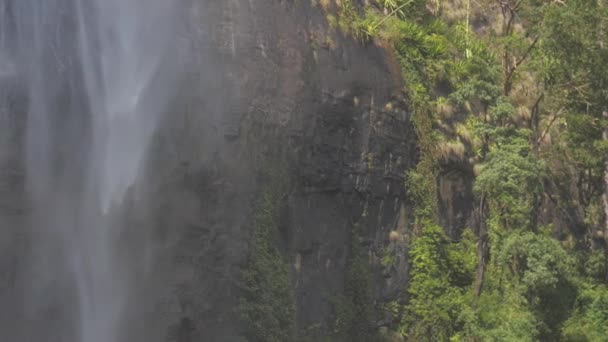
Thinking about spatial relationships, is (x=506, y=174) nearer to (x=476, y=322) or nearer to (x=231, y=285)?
(x=476, y=322)

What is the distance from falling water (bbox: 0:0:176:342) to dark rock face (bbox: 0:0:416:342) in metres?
0.43

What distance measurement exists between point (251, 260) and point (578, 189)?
10.8 meters

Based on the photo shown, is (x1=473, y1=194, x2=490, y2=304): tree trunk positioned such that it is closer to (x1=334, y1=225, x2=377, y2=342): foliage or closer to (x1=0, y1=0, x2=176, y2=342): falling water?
(x1=334, y1=225, x2=377, y2=342): foliage

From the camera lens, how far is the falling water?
14.9 metres

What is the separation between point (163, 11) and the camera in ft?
58.0

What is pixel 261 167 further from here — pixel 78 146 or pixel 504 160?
pixel 504 160

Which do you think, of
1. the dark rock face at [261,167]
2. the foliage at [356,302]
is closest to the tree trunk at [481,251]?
the dark rock face at [261,167]

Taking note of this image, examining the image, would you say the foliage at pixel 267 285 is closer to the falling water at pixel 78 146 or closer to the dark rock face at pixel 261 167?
the dark rock face at pixel 261 167

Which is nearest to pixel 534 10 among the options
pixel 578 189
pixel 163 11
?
pixel 578 189

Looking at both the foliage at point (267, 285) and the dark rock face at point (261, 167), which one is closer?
the dark rock face at point (261, 167)

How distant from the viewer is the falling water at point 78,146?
49.0 ft

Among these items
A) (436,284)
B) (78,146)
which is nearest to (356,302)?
(436,284)

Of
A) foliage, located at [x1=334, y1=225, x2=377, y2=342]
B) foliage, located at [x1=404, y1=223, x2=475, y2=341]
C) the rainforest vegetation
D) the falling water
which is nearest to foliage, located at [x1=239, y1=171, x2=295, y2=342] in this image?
foliage, located at [x1=334, y1=225, x2=377, y2=342]

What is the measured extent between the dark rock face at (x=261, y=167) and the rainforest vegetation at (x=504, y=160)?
0.70 metres
